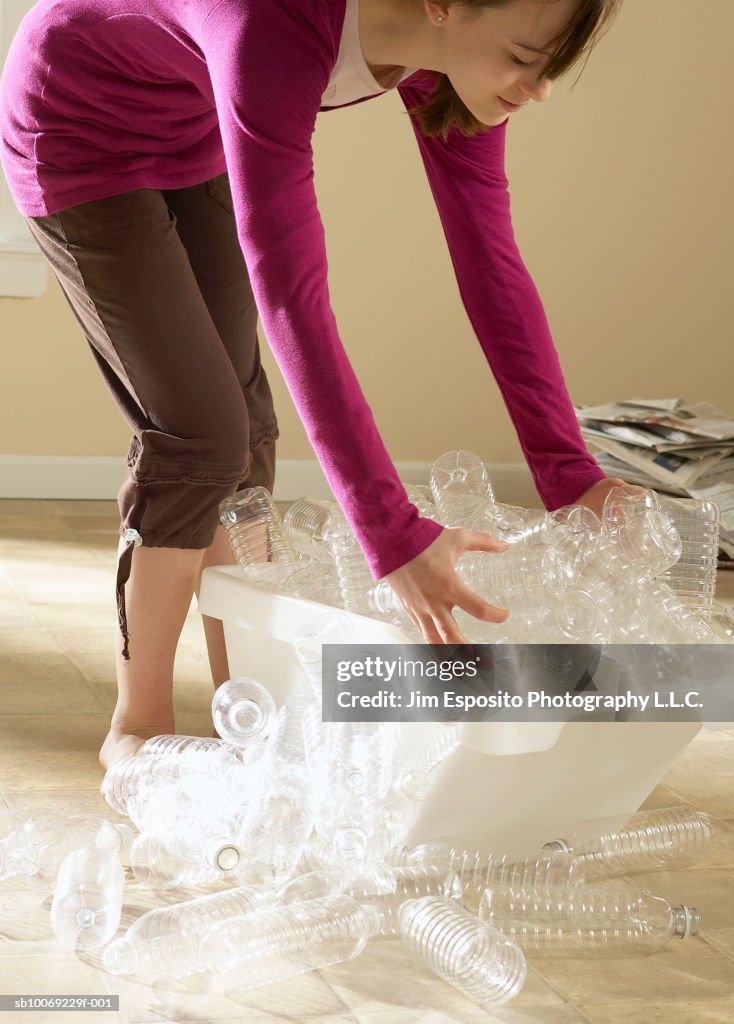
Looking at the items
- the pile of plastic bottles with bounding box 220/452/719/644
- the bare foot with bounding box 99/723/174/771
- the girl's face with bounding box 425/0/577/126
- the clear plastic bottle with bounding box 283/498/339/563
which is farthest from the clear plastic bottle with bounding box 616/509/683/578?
the bare foot with bounding box 99/723/174/771

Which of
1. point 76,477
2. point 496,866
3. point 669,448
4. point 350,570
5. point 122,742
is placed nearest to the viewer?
point 496,866

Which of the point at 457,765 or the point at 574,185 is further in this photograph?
the point at 574,185

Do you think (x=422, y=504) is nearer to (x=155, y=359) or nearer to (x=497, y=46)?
(x=155, y=359)

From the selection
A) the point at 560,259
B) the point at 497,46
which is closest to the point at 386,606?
the point at 497,46

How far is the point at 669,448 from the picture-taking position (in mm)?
3127

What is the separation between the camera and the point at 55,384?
3266 millimetres

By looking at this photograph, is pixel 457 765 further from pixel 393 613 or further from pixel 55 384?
pixel 55 384

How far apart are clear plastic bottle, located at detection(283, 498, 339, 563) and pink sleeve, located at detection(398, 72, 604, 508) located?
238mm

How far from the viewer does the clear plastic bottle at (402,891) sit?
1129 millimetres

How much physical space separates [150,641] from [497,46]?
0.72 meters

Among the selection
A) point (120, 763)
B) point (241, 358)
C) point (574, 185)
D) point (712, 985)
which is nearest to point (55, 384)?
point (574, 185)

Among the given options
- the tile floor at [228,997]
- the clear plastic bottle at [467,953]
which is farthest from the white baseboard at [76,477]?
the clear plastic bottle at [467,953]

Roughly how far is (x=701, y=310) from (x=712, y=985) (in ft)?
9.73

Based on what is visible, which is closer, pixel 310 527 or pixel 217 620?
pixel 310 527
